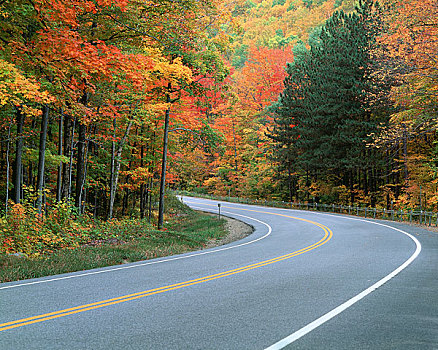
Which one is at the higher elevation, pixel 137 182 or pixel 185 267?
pixel 137 182

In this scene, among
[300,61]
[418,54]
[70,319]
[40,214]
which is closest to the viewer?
[70,319]

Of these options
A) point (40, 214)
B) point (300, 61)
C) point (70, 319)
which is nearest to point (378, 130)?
point (300, 61)

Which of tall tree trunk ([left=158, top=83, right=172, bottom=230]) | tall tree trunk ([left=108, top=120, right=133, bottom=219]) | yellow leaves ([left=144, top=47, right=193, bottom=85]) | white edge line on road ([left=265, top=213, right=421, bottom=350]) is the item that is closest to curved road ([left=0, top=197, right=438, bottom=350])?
white edge line on road ([left=265, top=213, right=421, bottom=350])

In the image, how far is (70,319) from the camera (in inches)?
209

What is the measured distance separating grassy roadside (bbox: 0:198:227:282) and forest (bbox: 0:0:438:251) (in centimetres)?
A: 201

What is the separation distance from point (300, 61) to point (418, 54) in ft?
83.5

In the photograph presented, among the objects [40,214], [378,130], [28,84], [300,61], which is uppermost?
[300,61]

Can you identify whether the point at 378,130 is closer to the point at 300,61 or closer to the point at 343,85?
the point at 343,85

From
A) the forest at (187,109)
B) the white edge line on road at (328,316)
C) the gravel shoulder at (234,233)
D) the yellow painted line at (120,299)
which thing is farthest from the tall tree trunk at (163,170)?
the white edge line on road at (328,316)

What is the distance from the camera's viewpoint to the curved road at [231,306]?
456cm

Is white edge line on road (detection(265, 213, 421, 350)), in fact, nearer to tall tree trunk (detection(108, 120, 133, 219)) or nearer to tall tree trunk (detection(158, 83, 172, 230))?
tall tree trunk (detection(158, 83, 172, 230))

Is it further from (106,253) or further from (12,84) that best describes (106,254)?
(12,84)

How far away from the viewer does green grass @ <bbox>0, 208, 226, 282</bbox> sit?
9008mm

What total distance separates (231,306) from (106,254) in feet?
21.2
